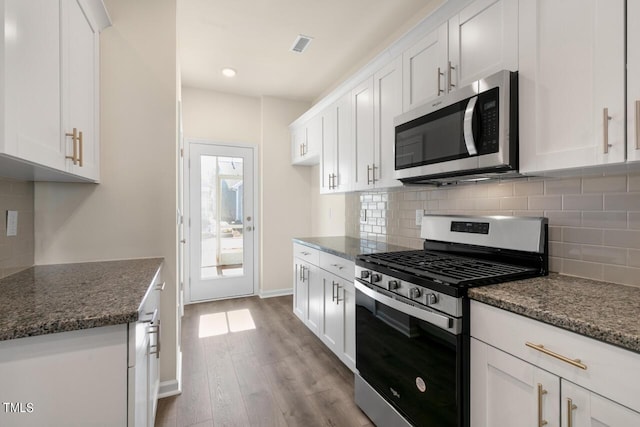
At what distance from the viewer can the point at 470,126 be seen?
1432 mm

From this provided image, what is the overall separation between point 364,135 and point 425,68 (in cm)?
73

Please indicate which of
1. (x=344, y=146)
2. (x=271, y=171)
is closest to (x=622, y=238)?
(x=344, y=146)

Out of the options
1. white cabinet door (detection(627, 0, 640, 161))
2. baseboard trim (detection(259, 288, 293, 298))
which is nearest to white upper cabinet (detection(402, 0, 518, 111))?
white cabinet door (detection(627, 0, 640, 161))

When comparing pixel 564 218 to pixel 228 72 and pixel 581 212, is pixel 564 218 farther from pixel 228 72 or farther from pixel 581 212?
A: pixel 228 72

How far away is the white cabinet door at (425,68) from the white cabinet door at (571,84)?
44 centimetres

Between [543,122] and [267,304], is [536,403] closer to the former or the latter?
[543,122]

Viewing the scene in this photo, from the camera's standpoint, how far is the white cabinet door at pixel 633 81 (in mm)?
972

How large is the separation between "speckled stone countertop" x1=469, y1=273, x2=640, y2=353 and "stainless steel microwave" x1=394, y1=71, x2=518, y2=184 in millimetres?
534

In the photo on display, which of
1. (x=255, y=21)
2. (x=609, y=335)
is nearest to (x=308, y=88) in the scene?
(x=255, y=21)

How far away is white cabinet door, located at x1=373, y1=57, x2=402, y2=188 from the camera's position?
82.0 inches

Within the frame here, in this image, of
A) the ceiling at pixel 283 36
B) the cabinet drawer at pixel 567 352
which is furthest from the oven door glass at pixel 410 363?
the ceiling at pixel 283 36

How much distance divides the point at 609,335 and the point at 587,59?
976 mm

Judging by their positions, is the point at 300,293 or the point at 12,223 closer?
the point at 12,223

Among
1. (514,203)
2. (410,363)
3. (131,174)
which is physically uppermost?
(131,174)
